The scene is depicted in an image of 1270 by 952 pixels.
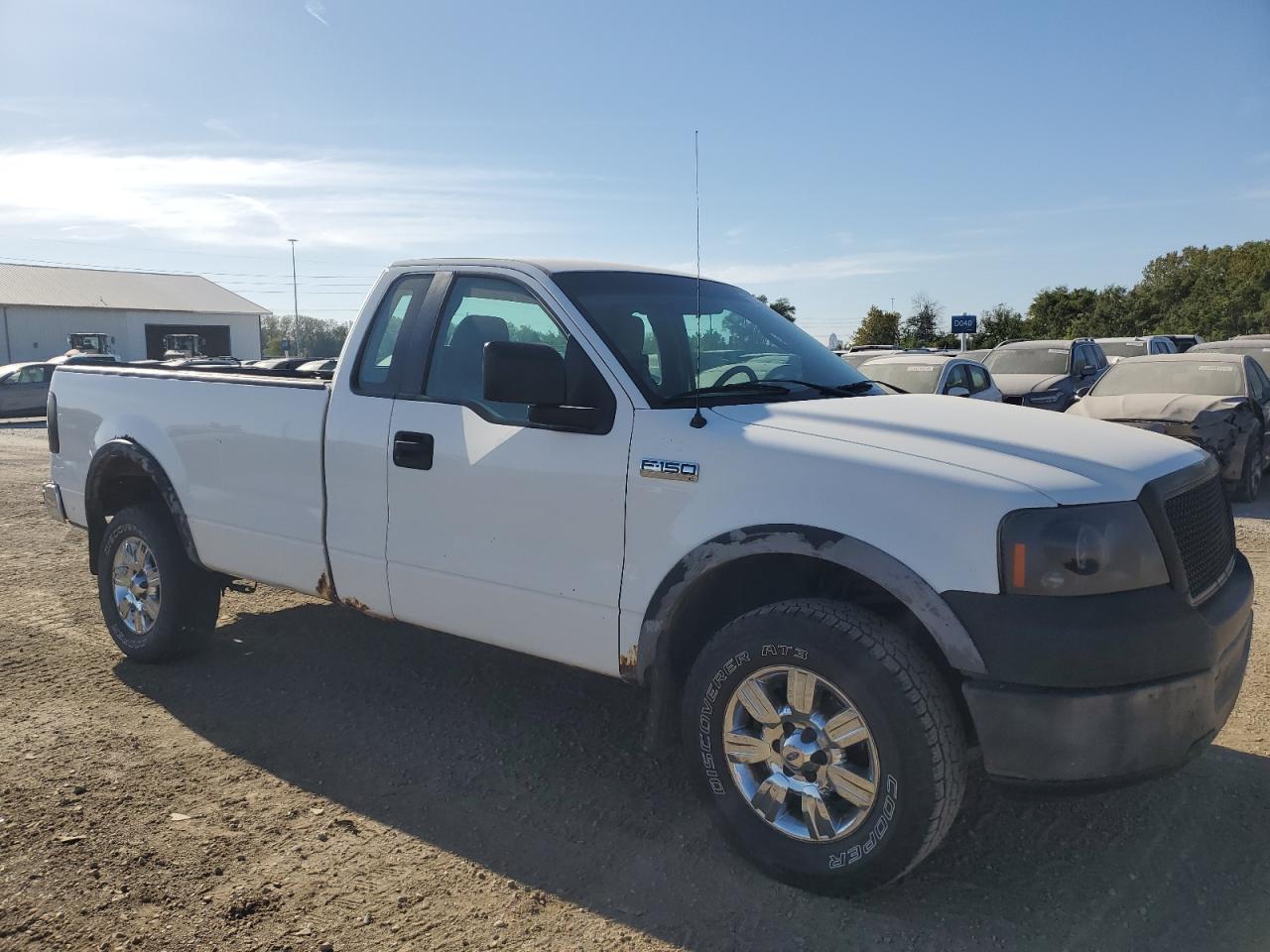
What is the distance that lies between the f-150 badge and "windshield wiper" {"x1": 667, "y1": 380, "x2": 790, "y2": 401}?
0.31 metres

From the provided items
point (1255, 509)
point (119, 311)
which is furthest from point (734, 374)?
point (119, 311)

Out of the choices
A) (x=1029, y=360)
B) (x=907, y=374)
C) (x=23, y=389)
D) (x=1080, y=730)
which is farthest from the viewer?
(x=23, y=389)

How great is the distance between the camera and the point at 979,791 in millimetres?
3900

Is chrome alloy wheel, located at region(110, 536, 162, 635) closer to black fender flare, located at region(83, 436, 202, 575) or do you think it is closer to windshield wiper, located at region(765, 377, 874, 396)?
black fender flare, located at region(83, 436, 202, 575)

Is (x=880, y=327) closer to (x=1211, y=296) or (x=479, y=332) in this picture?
(x=1211, y=296)

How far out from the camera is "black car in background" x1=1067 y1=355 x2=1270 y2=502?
990cm

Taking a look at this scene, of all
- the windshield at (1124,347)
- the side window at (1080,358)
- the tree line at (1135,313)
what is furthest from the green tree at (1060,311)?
the side window at (1080,358)

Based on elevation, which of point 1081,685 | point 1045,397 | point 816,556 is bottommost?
point 1081,685

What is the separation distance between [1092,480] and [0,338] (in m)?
56.7

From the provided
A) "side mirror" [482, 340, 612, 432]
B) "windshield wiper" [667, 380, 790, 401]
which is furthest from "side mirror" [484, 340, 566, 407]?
"windshield wiper" [667, 380, 790, 401]

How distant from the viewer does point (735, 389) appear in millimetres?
3738

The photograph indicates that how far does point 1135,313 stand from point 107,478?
5236 centimetres

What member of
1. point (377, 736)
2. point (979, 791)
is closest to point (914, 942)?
point (979, 791)

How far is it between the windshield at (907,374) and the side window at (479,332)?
9352 mm
